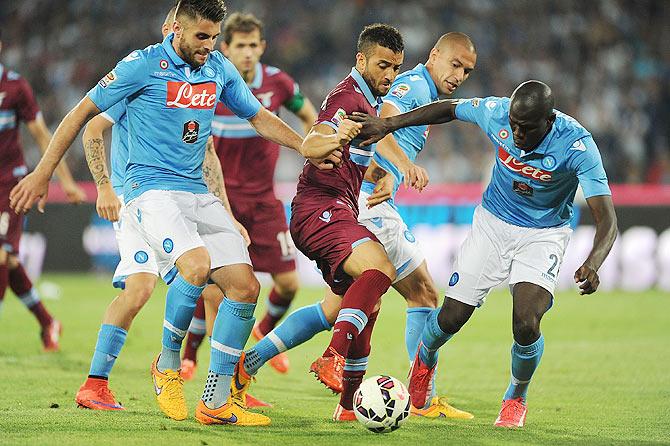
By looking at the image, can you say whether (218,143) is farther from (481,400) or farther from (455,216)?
(455,216)

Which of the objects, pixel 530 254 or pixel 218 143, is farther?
pixel 218 143

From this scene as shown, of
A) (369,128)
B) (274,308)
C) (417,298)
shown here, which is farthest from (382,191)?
→ (274,308)

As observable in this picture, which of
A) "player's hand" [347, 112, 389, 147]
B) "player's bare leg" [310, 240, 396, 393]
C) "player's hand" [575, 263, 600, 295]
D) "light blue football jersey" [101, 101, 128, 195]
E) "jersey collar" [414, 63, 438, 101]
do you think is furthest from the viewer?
"jersey collar" [414, 63, 438, 101]

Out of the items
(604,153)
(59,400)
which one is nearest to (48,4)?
(604,153)

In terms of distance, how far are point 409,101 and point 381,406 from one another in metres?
A: 2.19

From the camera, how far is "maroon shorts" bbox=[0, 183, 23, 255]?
29.2ft

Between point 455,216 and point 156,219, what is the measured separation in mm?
10017

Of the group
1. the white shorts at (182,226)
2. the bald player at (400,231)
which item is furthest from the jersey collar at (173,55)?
the bald player at (400,231)

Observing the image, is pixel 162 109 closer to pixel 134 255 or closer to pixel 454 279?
pixel 134 255

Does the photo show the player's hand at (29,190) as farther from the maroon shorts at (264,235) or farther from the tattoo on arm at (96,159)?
the maroon shorts at (264,235)

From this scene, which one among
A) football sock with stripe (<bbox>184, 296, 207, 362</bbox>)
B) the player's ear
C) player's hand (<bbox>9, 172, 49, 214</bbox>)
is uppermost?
the player's ear

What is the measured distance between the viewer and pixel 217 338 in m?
5.79

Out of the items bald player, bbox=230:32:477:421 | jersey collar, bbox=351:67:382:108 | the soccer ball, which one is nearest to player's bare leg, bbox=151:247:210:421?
bald player, bbox=230:32:477:421

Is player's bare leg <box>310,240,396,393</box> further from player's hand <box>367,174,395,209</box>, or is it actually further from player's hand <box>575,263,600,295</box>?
player's hand <box>575,263,600,295</box>
